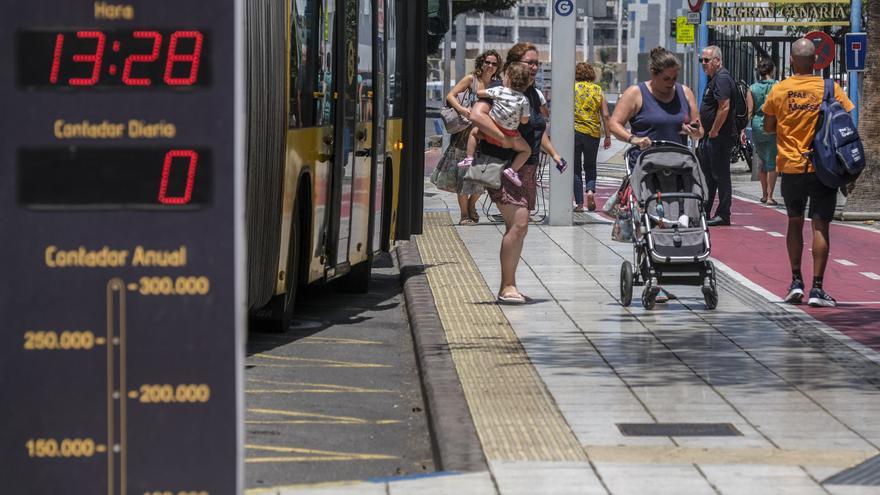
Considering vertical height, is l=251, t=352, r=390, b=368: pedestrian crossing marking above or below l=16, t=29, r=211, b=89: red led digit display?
below

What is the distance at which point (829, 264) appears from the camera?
16.4 meters

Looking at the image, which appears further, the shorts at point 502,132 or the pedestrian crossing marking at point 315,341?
the shorts at point 502,132

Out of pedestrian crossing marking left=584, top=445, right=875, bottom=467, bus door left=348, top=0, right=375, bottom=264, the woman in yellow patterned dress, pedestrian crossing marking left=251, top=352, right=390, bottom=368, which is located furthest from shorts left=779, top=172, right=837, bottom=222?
the woman in yellow patterned dress

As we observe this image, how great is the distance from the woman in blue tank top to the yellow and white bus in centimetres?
185

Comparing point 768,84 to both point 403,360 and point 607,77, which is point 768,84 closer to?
point 403,360

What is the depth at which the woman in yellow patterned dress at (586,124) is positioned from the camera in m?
22.3

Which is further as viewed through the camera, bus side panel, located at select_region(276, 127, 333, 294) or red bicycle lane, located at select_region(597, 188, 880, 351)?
red bicycle lane, located at select_region(597, 188, 880, 351)

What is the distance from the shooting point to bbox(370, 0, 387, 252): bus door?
46.4 feet

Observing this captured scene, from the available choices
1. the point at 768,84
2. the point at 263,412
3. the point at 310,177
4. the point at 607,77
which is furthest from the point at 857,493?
the point at 607,77

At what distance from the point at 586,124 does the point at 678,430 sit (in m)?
14.4

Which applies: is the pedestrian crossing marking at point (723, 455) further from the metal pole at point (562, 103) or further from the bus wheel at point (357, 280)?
the metal pole at point (562, 103)

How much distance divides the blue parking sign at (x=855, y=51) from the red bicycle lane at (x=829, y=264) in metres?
4.53

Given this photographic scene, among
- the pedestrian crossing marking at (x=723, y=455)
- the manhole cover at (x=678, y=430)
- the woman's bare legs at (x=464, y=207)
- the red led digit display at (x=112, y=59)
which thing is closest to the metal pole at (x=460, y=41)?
the woman's bare legs at (x=464, y=207)

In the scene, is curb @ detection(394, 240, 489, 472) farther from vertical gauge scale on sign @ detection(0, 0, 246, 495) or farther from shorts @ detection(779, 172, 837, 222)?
shorts @ detection(779, 172, 837, 222)
